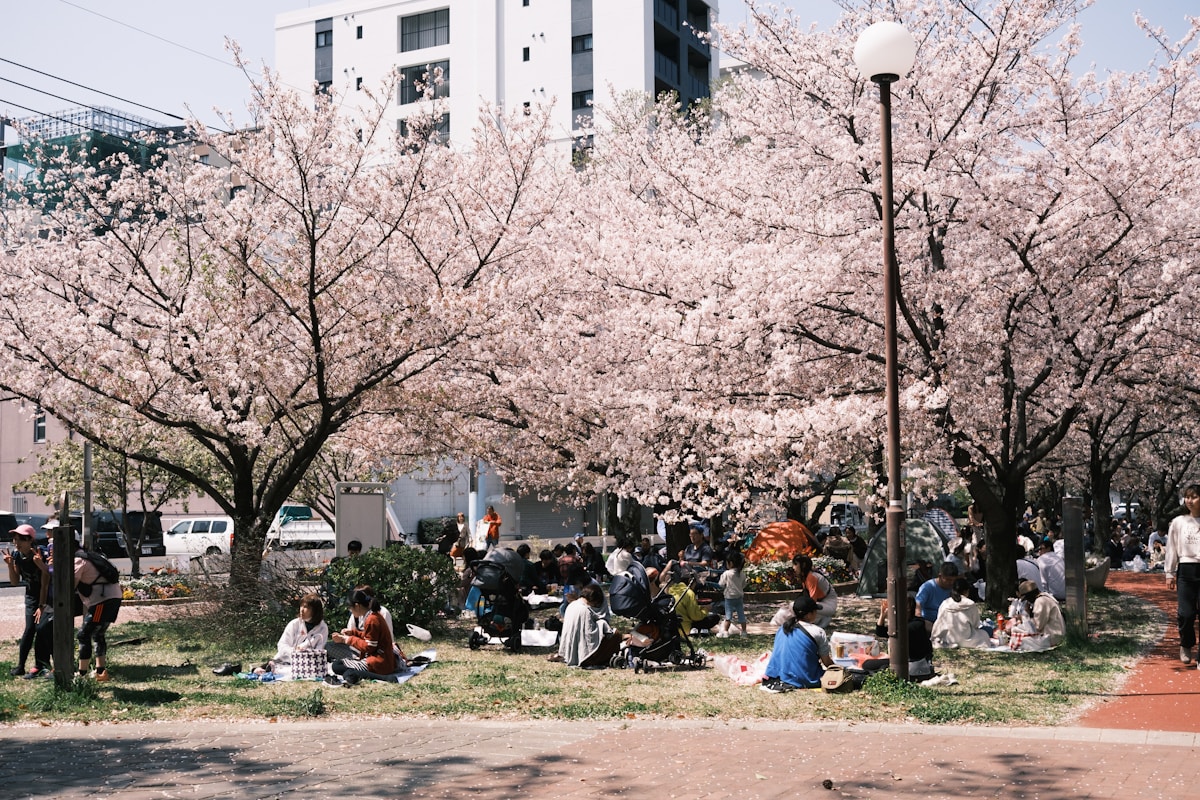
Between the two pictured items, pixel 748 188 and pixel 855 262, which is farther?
pixel 748 188

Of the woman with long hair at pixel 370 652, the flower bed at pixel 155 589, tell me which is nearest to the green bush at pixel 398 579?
the woman with long hair at pixel 370 652

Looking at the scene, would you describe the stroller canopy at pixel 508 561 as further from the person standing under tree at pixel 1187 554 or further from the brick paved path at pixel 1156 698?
the person standing under tree at pixel 1187 554

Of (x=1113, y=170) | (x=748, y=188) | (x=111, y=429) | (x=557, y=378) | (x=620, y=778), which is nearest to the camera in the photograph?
(x=620, y=778)

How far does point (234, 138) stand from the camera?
672 inches

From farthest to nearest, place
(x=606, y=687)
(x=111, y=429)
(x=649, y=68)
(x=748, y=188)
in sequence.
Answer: (x=649, y=68), (x=111, y=429), (x=748, y=188), (x=606, y=687)

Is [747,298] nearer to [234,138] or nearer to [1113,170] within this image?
[1113,170]

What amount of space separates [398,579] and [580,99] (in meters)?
40.3

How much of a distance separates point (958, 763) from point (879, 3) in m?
10.8

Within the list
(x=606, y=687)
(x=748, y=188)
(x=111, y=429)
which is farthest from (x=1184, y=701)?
(x=111, y=429)

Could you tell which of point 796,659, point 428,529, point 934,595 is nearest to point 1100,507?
point 934,595

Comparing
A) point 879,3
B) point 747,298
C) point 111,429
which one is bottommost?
point 111,429

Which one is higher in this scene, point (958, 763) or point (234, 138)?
point (234, 138)

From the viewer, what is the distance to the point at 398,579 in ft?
50.1

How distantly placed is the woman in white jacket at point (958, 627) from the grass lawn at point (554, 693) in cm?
35
